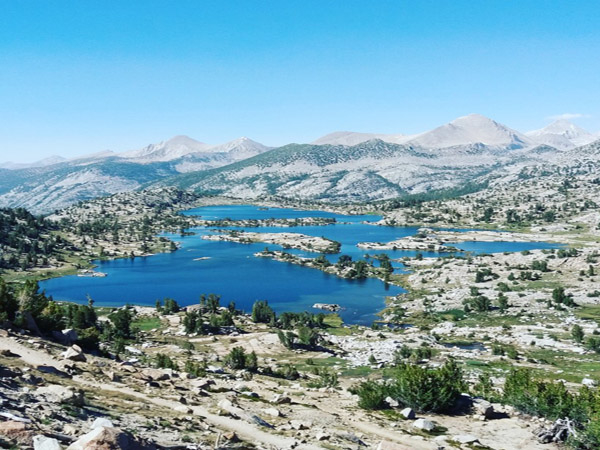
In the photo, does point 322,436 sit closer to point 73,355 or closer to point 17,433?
point 17,433

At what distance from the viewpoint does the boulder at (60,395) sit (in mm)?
24312

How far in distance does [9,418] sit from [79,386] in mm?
11482

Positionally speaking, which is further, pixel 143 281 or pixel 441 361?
pixel 143 281

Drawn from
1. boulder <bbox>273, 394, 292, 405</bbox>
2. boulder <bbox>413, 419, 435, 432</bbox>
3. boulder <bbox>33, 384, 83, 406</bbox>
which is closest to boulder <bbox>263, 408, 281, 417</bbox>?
boulder <bbox>273, 394, 292, 405</bbox>

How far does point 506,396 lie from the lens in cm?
4216

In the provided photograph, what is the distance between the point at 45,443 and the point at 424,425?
25965 mm

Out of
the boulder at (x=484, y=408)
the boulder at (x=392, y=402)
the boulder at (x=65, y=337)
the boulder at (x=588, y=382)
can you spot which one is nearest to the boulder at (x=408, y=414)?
the boulder at (x=392, y=402)

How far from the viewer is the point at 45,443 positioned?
16797 mm

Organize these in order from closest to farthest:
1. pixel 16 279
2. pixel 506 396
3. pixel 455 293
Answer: pixel 506 396 < pixel 455 293 < pixel 16 279

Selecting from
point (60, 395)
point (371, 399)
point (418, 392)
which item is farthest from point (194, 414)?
point (418, 392)

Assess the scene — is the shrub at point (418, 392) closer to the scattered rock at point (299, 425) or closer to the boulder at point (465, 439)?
the boulder at point (465, 439)

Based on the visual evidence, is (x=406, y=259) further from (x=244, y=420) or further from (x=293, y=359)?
(x=244, y=420)

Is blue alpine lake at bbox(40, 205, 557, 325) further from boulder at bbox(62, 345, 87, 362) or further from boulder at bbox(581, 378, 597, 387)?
boulder at bbox(62, 345, 87, 362)

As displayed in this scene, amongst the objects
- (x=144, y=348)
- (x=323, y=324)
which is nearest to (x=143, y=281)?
(x=323, y=324)
